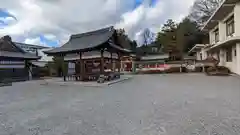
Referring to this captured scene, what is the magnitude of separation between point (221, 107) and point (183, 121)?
1.79 m

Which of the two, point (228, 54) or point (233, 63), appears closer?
point (233, 63)

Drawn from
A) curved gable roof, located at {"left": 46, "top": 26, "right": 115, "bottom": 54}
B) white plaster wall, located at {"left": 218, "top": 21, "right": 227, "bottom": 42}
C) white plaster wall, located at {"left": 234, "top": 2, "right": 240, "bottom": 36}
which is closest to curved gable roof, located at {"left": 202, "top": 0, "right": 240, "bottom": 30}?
white plaster wall, located at {"left": 234, "top": 2, "right": 240, "bottom": 36}

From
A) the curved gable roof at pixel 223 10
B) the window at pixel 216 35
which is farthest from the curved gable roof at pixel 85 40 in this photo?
the window at pixel 216 35

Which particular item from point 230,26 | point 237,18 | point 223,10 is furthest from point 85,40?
point 230,26

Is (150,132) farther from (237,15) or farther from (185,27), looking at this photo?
(185,27)

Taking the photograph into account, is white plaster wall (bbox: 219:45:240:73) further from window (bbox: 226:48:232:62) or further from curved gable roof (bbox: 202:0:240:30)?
curved gable roof (bbox: 202:0:240:30)

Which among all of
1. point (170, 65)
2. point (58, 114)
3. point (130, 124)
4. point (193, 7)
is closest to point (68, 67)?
point (170, 65)

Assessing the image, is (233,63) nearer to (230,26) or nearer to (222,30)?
(230,26)

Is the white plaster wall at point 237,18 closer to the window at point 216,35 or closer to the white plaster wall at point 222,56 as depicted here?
the white plaster wall at point 222,56

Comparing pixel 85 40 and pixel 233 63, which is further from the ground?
pixel 85 40

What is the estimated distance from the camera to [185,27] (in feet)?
102

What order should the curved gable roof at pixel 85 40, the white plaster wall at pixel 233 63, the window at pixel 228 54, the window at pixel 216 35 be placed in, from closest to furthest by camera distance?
the white plaster wall at pixel 233 63 < the curved gable roof at pixel 85 40 < the window at pixel 228 54 < the window at pixel 216 35

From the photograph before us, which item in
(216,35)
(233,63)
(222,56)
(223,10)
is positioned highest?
(223,10)

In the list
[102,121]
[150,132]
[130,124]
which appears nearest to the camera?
[150,132]
